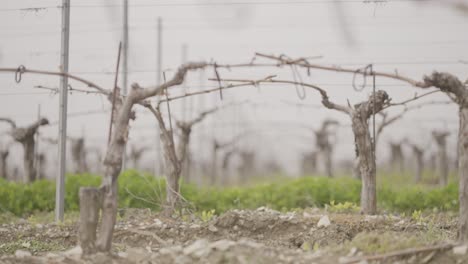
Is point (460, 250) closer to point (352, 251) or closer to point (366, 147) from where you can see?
point (352, 251)

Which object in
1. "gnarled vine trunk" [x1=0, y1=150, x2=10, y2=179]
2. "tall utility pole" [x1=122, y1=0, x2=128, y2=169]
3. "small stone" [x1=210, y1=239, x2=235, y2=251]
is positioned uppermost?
"tall utility pole" [x1=122, y1=0, x2=128, y2=169]

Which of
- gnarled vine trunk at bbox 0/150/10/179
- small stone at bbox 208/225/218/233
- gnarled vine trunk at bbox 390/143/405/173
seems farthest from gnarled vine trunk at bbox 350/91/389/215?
gnarled vine trunk at bbox 390/143/405/173

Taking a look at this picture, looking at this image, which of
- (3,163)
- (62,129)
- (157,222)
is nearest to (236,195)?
(62,129)

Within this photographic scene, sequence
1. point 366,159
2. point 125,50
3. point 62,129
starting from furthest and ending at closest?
1. point 125,50
2. point 62,129
3. point 366,159

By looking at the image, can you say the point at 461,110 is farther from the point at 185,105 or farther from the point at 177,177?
the point at 185,105

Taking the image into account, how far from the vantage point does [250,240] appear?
624 centimetres

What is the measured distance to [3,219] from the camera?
1109 centimetres

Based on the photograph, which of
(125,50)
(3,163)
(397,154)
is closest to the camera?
(125,50)

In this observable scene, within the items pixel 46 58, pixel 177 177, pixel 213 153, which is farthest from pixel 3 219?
pixel 213 153

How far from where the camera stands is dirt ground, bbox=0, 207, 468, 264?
4.91 metres

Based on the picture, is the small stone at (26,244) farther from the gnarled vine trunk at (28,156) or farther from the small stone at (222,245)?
the gnarled vine trunk at (28,156)

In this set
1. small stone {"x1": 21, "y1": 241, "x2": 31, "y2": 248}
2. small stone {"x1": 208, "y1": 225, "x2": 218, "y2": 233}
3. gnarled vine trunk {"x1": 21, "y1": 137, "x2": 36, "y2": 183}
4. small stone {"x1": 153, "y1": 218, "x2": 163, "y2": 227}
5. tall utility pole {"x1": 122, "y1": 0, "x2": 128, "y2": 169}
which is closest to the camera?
small stone {"x1": 21, "y1": 241, "x2": 31, "y2": 248}

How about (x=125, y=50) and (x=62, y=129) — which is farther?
(x=125, y=50)

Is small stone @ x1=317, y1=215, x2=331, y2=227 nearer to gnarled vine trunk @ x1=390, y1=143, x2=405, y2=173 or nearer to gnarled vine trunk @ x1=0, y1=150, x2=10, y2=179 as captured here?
gnarled vine trunk @ x1=0, y1=150, x2=10, y2=179
